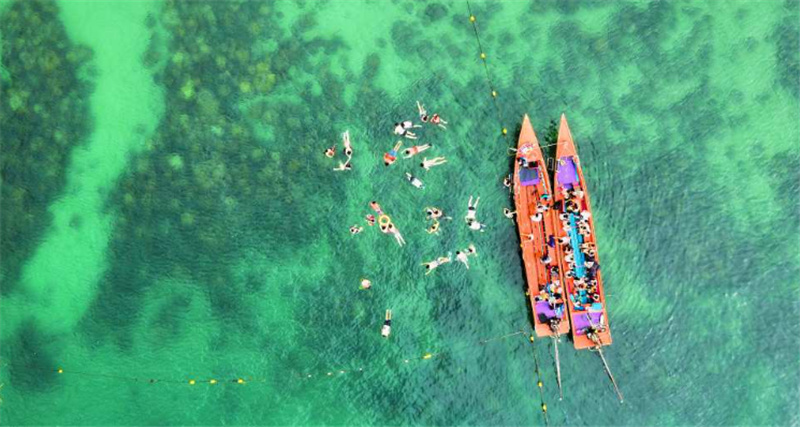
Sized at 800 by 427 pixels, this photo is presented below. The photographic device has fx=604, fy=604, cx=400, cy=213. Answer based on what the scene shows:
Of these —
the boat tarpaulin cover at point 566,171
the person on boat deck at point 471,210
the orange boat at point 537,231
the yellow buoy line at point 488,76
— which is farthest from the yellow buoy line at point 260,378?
the yellow buoy line at point 488,76

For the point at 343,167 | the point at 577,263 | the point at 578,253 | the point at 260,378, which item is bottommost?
the point at 260,378

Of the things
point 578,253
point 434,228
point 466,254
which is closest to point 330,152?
point 434,228

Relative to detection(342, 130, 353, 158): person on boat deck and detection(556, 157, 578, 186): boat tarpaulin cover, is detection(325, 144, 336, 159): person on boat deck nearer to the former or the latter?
detection(342, 130, 353, 158): person on boat deck

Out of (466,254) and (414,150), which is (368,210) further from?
(466,254)

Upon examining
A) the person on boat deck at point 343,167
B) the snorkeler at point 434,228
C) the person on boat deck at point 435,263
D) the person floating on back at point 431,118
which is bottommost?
the person on boat deck at point 435,263

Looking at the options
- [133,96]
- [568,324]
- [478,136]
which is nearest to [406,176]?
[478,136]

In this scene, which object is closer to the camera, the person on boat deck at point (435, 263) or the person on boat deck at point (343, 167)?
the person on boat deck at point (435, 263)

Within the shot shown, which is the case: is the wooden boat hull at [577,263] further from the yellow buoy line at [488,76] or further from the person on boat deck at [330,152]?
the person on boat deck at [330,152]
